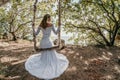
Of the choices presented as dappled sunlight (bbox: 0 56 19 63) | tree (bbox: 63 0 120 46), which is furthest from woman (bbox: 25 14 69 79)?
tree (bbox: 63 0 120 46)

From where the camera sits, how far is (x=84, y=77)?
1055 centimetres

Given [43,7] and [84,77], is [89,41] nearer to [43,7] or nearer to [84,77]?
[43,7]

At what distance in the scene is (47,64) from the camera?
8.81m

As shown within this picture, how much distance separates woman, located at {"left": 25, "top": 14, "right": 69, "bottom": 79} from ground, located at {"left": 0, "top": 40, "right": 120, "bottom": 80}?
156 cm

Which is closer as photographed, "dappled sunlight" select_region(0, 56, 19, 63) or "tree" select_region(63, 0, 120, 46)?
"dappled sunlight" select_region(0, 56, 19, 63)

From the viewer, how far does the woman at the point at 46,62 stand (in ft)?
28.2

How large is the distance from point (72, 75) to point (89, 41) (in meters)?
15.9

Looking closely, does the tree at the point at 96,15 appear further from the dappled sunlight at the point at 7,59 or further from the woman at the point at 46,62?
the woman at the point at 46,62

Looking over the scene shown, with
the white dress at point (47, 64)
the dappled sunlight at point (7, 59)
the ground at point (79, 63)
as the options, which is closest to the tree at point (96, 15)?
the ground at point (79, 63)

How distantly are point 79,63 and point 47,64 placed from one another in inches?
131

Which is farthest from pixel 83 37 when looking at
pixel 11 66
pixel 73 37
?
pixel 11 66

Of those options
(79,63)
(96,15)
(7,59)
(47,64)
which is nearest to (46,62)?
(47,64)

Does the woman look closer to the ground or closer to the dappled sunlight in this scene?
the ground

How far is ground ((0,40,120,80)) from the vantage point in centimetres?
1062
